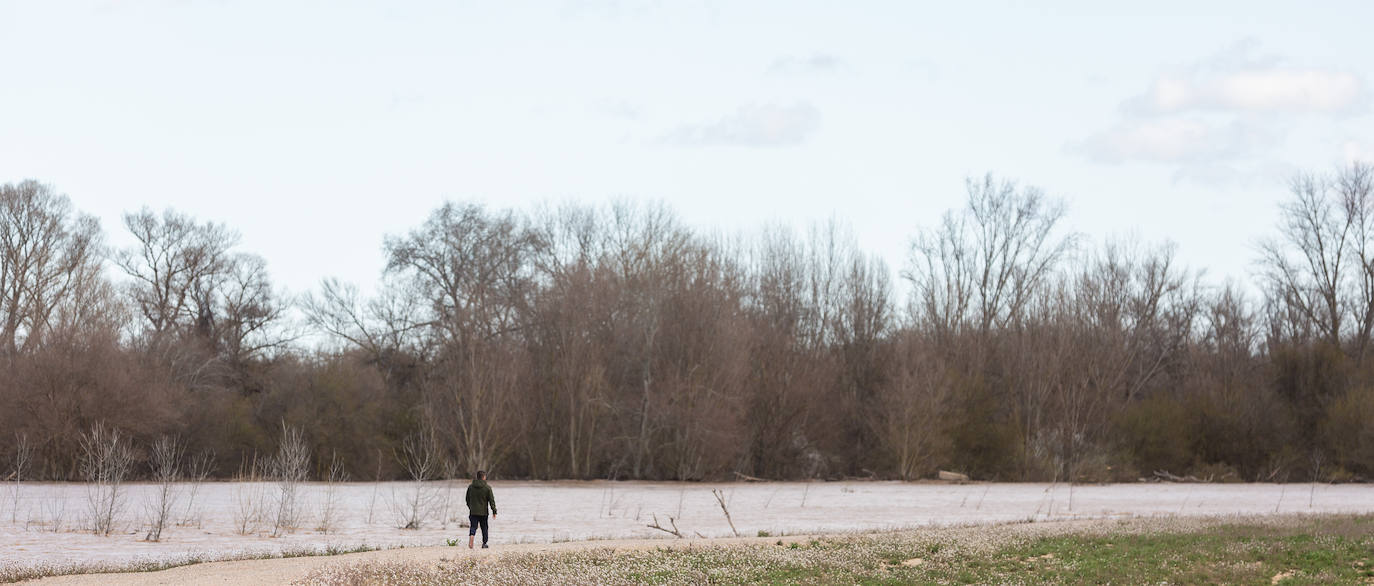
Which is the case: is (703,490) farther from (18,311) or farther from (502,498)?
(18,311)

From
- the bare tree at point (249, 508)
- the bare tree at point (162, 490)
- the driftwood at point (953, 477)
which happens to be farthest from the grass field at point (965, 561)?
the driftwood at point (953, 477)

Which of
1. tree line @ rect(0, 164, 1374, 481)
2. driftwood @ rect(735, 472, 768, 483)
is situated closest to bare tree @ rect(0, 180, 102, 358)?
tree line @ rect(0, 164, 1374, 481)

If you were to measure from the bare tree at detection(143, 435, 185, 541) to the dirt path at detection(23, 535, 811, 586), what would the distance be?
6751 millimetres

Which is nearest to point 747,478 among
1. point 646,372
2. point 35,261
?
point 646,372

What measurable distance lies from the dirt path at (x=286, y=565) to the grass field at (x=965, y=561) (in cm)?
70

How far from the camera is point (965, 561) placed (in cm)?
2267

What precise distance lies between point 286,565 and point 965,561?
Answer: 40.0ft

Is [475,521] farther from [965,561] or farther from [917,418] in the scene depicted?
Result: [917,418]

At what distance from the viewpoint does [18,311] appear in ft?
195

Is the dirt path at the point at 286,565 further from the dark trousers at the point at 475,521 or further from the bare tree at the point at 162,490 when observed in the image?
the bare tree at the point at 162,490

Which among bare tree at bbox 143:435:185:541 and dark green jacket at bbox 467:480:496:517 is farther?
bare tree at bbox 143:435:185:541

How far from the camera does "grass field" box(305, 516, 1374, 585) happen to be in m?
19.9

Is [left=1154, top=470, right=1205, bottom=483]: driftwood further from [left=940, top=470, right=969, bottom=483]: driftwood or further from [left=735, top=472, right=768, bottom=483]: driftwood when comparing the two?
[left=735, top=472, right=768, bottom=483]: driftwood

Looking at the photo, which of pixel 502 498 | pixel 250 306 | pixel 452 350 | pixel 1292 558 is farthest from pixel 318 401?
pixel 1292 558
